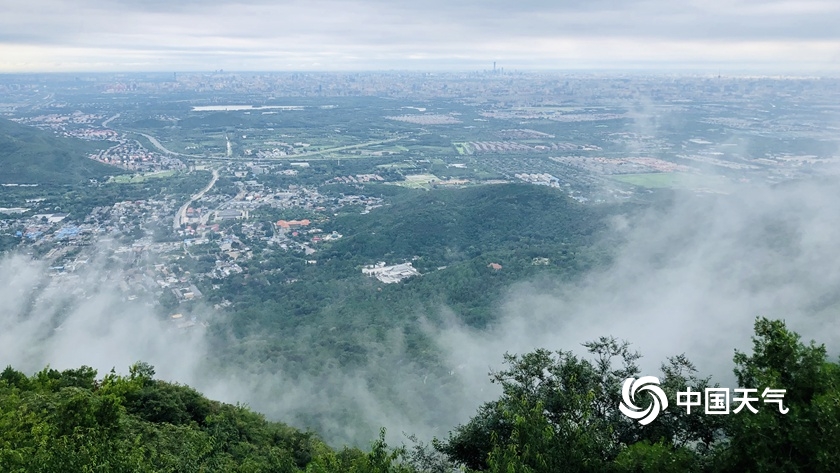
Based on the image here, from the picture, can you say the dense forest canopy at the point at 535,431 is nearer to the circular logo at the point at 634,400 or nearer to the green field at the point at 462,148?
the circular logo at the point at 634,400

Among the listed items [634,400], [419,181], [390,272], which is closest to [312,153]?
[419,181]

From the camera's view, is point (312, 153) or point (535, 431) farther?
point (312, 153)

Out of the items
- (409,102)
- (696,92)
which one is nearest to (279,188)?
(409,102)

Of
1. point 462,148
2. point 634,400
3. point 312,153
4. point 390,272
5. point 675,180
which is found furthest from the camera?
point 462,148

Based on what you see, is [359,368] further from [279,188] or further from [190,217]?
[279,188]

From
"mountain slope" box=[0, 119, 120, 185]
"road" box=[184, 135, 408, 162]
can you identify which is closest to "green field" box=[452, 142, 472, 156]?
"road" box=[184, 135, 408, 162]

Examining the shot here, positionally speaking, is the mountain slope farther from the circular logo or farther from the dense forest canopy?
the circular logo

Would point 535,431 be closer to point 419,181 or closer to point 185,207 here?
point 185,207
